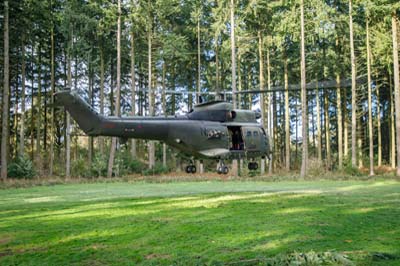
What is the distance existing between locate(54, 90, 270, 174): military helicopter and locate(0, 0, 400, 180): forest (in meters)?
8.52

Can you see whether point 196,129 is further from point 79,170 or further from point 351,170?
point 79,170

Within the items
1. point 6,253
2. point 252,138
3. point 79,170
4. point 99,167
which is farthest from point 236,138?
point 79,170

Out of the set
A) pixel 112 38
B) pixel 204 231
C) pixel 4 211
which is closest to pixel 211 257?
pixel 204 231

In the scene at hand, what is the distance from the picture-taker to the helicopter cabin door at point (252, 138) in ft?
46.5

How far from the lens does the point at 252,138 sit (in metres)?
14.3

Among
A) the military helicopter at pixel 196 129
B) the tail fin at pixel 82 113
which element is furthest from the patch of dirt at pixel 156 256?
the tail fin at pixel 82 113

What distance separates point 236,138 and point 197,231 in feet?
19.5

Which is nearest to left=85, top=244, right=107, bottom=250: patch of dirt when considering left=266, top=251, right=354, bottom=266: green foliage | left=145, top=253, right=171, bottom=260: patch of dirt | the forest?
left=145, top=253, right=171, bottom=260: patch of dirt

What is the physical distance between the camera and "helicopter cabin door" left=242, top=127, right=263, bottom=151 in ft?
46.5

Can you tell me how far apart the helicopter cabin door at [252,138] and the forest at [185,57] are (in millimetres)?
8329

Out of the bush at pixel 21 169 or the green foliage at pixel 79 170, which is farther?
the green foliage at pixel 79 170

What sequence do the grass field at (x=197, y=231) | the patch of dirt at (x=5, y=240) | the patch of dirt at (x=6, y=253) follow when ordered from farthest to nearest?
the patch of dirt at (x=5, y=240)
the patch of dirt at (x=6, y=253)
the grass field at (x=197, y=231)

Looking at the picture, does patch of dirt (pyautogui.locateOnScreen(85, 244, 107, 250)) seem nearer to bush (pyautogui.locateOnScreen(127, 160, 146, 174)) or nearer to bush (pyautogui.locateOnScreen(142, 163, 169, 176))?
bush (pyautogui.locateOnScreen(142, 163, 169, 176))

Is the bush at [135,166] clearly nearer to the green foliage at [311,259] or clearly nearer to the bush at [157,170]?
the bush at [157,170]
